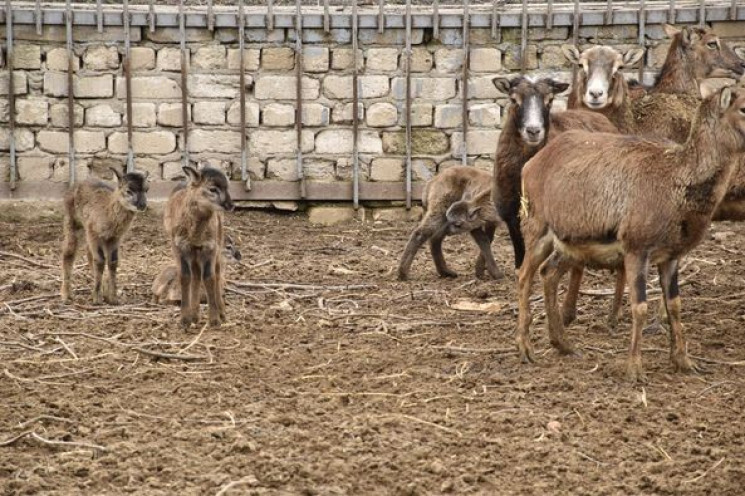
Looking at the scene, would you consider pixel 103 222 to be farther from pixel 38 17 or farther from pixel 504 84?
pixel 38 17

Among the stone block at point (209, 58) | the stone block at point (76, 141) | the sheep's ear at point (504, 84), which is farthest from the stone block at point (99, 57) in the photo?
the sheep's ear at point (504, 84)

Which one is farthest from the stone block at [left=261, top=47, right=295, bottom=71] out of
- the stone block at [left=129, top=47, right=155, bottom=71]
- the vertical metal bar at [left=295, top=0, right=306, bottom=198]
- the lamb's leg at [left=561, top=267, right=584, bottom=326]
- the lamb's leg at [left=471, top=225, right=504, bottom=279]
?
the lamb's leg at [left=561, top=267, right=584, bottom=326]

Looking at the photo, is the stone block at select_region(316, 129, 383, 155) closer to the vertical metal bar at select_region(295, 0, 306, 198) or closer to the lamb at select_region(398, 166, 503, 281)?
the vertical metal bar at select_region(295, 0, 306, 198)

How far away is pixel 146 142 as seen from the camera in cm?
1552

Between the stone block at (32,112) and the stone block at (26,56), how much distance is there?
0.36 m

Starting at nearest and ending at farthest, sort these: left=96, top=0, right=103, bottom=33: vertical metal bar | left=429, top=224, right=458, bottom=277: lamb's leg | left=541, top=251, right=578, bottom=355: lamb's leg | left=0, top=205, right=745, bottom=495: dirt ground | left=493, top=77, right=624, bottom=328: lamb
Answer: left=0, top=205, right=745, bottom=495: dirt ground, left=541, top=251, right=578, bottom=355: lamb's leg, left=493, top=77, right=624, bottom=328: lamb, left=429, top=224, right=458, bottom=277: lamb's leg, left=96, top=0, right=103, bottom=33: vertical metal bar

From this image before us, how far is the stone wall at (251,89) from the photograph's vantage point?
15.5m

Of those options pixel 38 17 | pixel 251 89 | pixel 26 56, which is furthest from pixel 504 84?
pixel 26 56

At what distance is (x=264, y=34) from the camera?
15.5 metres

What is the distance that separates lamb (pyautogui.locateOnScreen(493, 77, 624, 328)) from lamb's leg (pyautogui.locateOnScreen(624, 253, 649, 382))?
2.47m

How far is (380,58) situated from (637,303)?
7.67 meters

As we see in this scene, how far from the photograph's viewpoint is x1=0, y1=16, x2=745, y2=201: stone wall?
608 inches

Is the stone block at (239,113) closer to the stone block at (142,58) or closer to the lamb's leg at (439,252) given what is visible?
the stone block at (142,58)

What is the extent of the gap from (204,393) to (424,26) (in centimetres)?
800
